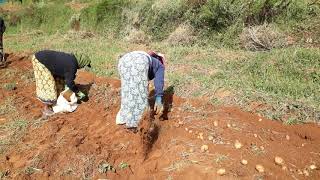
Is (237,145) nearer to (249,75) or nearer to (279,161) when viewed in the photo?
→ (279,161)

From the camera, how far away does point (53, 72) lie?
233 inches

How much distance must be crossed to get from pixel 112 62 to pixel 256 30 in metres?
3.21

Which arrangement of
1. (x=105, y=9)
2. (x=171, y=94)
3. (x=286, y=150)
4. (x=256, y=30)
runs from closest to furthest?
(x=286, y=150) < (x=171, y=94) < (x=256, y=30) < (x=105, y=9)

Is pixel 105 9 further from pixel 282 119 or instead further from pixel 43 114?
pixel 282 119

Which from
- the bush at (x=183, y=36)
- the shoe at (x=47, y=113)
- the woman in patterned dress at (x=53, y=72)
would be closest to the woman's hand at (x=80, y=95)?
the woman in patterned dress at (x=53, y=72)

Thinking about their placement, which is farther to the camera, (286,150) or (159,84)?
(159,84)

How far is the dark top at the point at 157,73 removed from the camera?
15.9ft

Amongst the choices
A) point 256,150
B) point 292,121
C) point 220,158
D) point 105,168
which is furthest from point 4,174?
point 292,121

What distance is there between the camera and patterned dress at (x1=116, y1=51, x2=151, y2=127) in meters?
4.67

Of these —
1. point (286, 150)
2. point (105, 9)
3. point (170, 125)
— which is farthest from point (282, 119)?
point (105, 9)

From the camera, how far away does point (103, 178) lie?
4.64m

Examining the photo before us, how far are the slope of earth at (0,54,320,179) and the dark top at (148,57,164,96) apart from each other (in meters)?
0.61

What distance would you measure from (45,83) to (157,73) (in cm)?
201

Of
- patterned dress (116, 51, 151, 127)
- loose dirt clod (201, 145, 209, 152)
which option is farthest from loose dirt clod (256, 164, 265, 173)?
patterned dress (116, 51, 151, 127)
